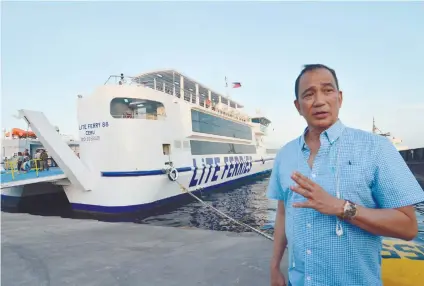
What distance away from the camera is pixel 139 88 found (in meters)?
10.6

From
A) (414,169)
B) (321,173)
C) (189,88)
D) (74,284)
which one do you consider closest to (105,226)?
(74,284)

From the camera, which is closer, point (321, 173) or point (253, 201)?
point (321, 173)

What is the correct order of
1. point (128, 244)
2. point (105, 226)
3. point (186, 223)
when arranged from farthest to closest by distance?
point (186, 223)
point (105, 226)
point (128, 244)

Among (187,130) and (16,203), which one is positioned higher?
(187,130)

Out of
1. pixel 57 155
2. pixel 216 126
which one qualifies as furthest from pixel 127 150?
pixel 216 126

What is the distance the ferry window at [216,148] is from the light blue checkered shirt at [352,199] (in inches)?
472

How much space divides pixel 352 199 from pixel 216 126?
50.0 feet

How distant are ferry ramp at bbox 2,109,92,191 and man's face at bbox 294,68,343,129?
32.8ft

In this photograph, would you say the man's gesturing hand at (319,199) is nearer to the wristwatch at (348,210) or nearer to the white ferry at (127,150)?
the wristwatch at (348,210)

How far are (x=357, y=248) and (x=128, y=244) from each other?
273 cm

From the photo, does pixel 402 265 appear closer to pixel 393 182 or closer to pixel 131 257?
pixel 393 182

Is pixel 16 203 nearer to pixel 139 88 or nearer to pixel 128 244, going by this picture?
pixel 139 88

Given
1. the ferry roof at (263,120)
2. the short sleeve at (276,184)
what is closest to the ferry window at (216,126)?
the ferry roof at (263,120)

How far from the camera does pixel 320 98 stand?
1.23 m
